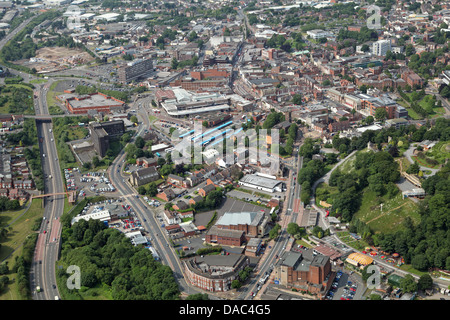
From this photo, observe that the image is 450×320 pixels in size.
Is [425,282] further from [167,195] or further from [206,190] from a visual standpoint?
[167,195]

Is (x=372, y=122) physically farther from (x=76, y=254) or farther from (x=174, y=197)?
(x=76, y=254)

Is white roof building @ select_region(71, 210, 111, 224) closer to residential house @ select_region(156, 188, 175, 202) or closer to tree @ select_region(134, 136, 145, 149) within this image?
residential house @ select_region(156, 188, 175, 202)

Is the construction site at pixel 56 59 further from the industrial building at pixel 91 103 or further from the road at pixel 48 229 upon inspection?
the road at pixel 48 229

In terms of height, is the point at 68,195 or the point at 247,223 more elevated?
the point at 247,223

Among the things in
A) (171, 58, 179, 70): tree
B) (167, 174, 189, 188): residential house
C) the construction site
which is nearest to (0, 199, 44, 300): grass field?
(167, 174, 189, 188): residential house

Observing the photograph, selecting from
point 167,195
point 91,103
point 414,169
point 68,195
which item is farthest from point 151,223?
point 91,103

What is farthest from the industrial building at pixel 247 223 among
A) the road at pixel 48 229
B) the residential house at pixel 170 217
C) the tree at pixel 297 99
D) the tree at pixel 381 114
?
the tree at pixel 297 99
